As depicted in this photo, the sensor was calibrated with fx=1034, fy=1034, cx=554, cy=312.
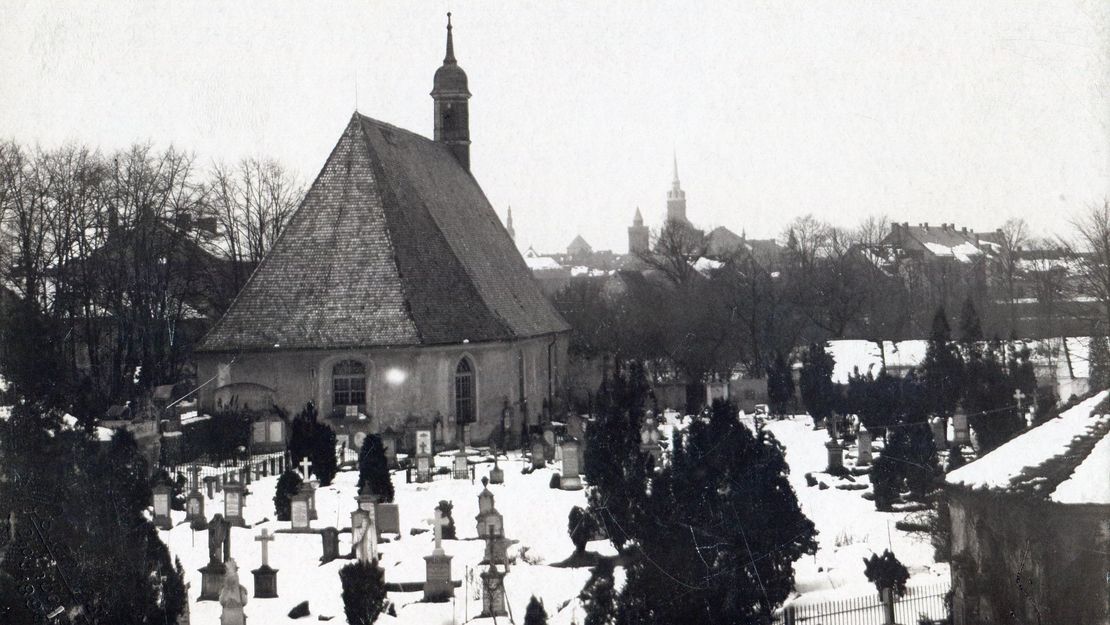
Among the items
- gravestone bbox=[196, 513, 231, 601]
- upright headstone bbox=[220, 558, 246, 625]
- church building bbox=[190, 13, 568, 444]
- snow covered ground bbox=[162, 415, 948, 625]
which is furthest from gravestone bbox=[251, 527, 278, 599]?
church building bbox=[190, 13, 568, 444]

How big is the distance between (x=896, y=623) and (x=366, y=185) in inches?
781

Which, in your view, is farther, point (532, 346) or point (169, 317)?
point (169, 317)

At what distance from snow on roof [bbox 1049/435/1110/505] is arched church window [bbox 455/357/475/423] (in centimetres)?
1786

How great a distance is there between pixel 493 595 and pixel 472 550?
3.10m

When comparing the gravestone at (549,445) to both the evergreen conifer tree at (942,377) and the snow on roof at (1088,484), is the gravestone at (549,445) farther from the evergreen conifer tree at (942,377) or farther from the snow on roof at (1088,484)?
the snow on roof at (1088,484)

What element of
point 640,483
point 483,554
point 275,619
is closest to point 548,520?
point 483,554

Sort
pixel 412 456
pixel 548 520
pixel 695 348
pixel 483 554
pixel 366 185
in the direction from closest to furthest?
pixel 483 554, pixel 548 520, pixel 412 456, pixel 366 185, pixel 695 348

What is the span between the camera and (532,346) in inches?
1228

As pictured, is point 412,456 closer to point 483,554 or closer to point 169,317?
point 483,554

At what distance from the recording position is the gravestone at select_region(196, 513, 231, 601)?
1434 cm

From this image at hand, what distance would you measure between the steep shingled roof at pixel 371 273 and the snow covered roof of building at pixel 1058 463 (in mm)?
15510

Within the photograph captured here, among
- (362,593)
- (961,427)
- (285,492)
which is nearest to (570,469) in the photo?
(285,492)

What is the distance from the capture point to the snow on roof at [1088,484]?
10519 mm

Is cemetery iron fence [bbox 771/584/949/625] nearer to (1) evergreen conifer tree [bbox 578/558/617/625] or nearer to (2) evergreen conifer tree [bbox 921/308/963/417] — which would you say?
(1) evergreen conifer tree [bbox 578/558/617/625]
